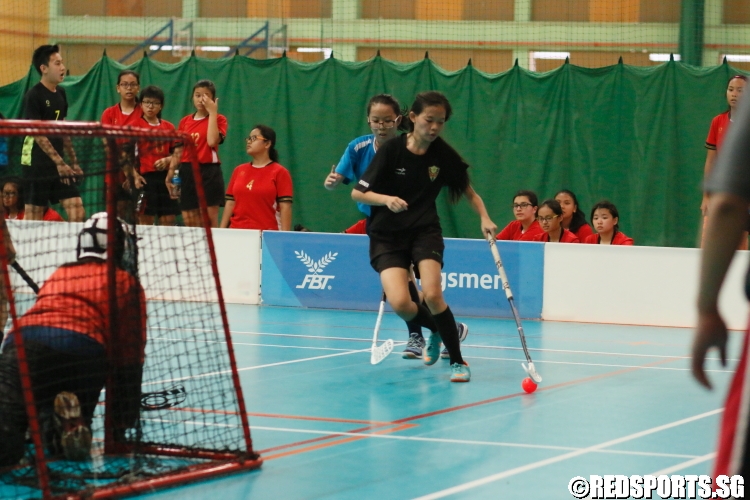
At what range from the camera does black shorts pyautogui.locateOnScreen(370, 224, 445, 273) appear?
6805mm

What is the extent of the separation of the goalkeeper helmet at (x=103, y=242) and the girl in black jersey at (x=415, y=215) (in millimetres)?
2205

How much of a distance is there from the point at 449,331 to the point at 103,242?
278 centimetres

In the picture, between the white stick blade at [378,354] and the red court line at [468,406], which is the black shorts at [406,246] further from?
the red court line at [468,406]

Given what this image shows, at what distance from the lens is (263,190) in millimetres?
11570

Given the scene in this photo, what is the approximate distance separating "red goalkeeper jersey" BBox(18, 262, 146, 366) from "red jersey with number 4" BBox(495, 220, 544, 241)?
6.59 metres

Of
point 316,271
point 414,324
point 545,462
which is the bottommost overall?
point 545,462

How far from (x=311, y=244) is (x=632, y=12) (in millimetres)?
8811

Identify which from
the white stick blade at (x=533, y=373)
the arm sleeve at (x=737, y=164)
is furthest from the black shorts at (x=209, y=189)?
the arm sleeve at (x=737, y=164)

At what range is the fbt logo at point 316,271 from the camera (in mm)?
10930

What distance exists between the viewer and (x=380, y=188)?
683 centimetres

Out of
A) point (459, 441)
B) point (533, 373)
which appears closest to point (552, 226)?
point (533, 373)

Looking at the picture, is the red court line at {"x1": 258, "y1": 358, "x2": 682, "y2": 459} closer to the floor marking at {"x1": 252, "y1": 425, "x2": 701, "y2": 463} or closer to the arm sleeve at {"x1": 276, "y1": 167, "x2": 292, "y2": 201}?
the floor marking at {"x1": 252, "y1": 425, "x2": 701, "y2": 463}

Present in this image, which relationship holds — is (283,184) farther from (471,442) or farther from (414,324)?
(471,442)

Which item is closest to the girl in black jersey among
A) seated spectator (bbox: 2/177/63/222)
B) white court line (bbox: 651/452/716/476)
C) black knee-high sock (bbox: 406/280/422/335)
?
black knee-high sock (bbox: 406/280/422/335)
